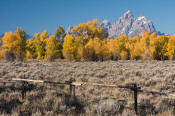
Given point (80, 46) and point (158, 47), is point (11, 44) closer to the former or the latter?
point (80, 46)

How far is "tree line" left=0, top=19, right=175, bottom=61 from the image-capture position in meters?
38.1

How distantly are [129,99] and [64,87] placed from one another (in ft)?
12.1

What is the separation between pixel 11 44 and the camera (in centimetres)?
3738

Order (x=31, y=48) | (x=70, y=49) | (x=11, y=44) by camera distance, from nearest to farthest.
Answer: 1. (x=11, y=44)
2. (x=70, y=49)
3. (x=31, y=48)

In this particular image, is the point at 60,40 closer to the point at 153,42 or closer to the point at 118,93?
the point at 153,42

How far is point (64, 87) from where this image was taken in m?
9.31

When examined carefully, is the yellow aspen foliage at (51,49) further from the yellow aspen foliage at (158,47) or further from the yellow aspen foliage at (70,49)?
the yellow aspen foliage at (158,47)

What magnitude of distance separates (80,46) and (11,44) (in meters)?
15.6

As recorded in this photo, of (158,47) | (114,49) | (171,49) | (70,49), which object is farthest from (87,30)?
(171,49)

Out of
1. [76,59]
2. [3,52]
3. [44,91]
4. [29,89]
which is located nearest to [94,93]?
[44,91]

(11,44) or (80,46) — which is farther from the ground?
(11,44)

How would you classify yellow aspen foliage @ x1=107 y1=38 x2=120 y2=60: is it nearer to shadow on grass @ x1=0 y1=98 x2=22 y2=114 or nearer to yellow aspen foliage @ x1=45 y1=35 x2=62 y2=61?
yellow aspen foliage @ x1=45 y1=35 x2=62 y2=61

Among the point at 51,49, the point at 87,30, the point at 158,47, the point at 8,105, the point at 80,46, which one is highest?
the point at 87,30

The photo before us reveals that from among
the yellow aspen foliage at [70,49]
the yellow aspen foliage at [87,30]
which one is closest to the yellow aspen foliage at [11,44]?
the yellow aspen foliage at [70,49]
